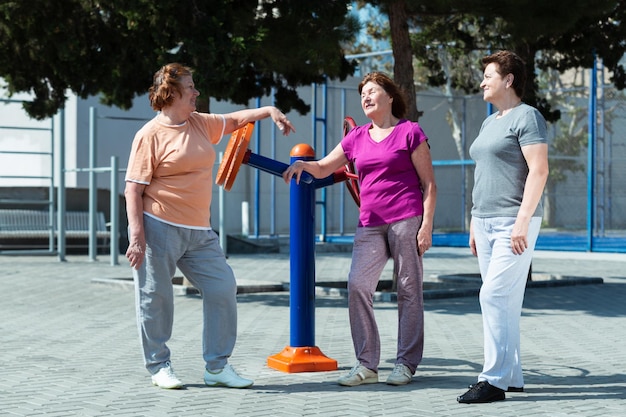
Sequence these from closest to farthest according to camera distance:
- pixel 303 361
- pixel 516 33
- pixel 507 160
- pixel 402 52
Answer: pixel 507 160
pixel 303 361
pixel 516 33
pixel 402 52

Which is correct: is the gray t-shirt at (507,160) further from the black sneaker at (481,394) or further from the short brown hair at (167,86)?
the short brown hair at (167,86)

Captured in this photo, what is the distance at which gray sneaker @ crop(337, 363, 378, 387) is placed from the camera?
588cm

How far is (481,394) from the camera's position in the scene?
5383 millimetres

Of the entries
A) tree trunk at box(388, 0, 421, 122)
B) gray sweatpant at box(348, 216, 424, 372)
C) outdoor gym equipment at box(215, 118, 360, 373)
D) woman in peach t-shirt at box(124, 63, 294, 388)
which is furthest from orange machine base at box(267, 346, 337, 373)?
tree trunk at box(388, 0, 421, 122)

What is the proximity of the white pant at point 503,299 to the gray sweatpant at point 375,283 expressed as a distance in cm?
56

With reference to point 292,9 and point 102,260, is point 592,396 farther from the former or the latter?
point 102,260

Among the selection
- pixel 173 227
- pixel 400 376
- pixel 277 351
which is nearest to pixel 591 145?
pixel 277 351

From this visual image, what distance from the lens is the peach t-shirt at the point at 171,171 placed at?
5688mm

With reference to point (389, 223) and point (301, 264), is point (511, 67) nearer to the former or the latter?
point (389, 223)

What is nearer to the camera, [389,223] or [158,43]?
[389,223]

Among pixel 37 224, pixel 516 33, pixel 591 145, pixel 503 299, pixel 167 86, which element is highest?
pixel 516 33

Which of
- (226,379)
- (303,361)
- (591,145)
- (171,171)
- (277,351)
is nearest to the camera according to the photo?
(171,171)

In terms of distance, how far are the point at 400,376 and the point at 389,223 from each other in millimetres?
842

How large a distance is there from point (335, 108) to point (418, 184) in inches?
883
